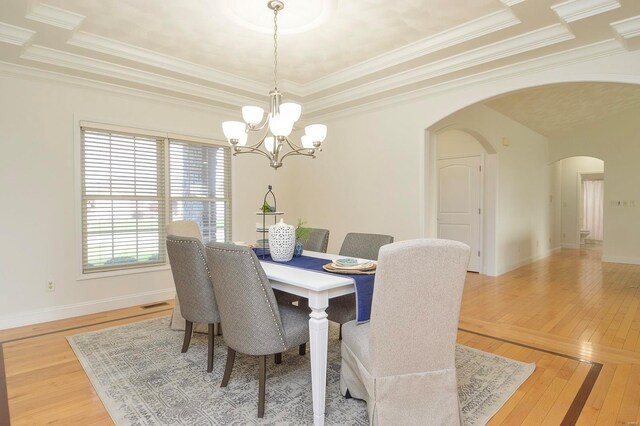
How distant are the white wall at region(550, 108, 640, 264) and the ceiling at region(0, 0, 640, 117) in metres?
5.51

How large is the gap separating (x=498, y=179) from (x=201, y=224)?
15.1 feet

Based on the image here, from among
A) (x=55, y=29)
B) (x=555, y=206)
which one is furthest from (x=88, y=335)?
(x=555, y=206)

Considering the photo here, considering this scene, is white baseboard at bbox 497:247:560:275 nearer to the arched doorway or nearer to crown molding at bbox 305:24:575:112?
the arched doorway

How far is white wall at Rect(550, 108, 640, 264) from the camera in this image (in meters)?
7.03

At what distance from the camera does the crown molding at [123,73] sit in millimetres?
3272

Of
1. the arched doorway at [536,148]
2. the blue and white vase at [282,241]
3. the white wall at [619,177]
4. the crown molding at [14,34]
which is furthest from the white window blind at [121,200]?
the white wall at [619,177]

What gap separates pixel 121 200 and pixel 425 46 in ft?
11.8

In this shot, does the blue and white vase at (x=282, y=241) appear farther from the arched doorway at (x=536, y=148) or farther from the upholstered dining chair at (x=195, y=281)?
the arched doorway at (x=536, y=148)

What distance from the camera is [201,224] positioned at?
4695 millimetres

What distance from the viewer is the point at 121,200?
4062 mm

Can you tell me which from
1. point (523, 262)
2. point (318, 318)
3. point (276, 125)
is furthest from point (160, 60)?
point (523, 262)

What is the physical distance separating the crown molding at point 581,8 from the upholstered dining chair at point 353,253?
2.07 m

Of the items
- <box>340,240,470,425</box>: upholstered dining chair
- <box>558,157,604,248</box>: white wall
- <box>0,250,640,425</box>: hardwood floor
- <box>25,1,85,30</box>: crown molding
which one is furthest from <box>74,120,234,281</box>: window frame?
<box>558,157,604,248</box>: white wall

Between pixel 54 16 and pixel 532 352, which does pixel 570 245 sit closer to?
pixel 532 352
